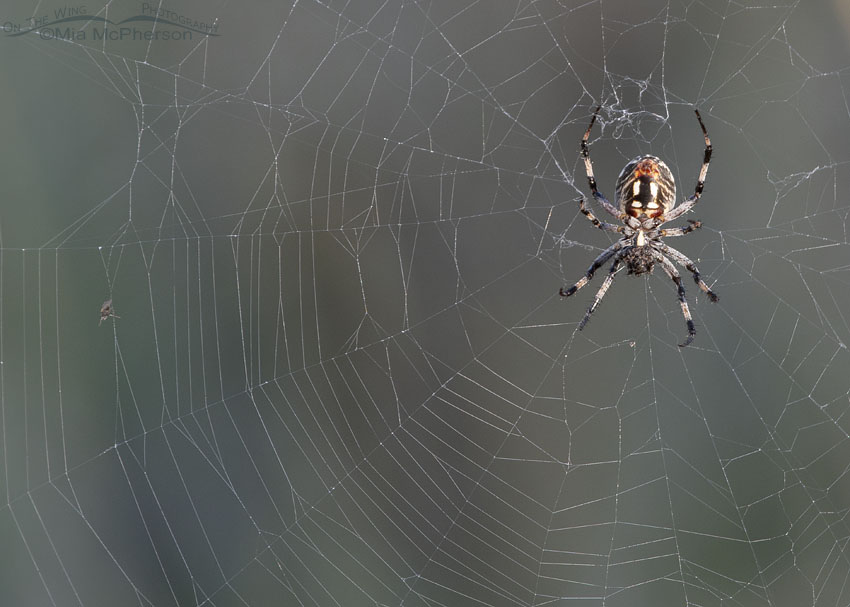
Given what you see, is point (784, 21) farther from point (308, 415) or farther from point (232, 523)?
point (232, 523)

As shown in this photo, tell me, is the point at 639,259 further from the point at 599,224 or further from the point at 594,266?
the point at 599,224

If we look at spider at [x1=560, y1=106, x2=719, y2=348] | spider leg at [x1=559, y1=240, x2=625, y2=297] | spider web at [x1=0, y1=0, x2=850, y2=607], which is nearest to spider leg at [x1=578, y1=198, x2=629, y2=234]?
spider at [x1=560, y1=106, x2=719, y2=348]

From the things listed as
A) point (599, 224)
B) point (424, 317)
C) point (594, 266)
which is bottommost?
point (424, 317)
